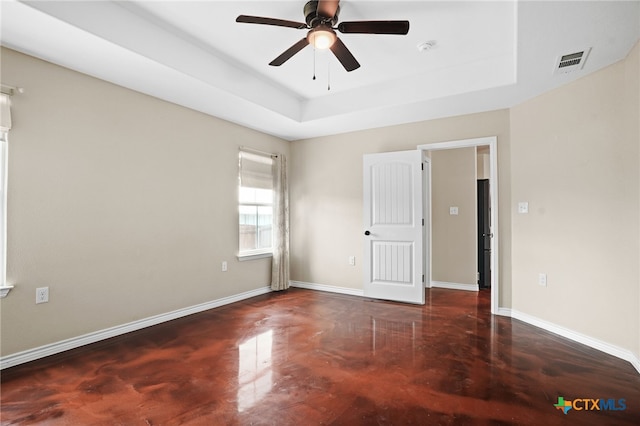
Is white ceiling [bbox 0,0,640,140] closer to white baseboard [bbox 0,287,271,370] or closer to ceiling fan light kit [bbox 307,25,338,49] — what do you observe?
ceiling fan light kit [bbox 307,25,338,49]

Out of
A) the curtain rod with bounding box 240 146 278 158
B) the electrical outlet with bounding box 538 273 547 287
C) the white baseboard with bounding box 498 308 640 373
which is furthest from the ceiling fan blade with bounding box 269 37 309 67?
the white baseboard with bounding box 498 308 640 373

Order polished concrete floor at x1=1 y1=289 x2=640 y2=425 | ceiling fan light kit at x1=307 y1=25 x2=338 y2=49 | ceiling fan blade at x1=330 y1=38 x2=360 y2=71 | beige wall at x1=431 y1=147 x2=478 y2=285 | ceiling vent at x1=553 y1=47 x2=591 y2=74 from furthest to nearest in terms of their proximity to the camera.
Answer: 1. beige wall at x1=431 y1=147 x2=478 y2=285
2. ceiling vent at x1=553 y1=47 x2=591 y2=74
3. ceiling fan blade at x1=330 y1=38 x2=360 y2=71
4. ceiling fan light kit at x1=307 y1=25 x2=338 y2=49
5. polished concrete floor at x1=1 y1=289 x2=640 y2=425

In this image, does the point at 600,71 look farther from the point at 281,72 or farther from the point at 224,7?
the point at 224,7

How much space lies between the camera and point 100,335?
3086 mm

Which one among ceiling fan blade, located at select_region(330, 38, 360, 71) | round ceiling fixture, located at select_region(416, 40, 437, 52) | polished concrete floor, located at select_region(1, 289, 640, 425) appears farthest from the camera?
round ceiling fixture, located at select_region(416, 40, 437, 52)

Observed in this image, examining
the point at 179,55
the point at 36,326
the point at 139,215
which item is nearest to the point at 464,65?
the point at 179,55

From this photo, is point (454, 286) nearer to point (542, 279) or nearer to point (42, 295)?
point (542, 279)

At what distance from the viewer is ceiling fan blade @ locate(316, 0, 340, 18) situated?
2158 mm

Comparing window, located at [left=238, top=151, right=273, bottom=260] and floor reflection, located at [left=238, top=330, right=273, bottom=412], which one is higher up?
window, located at [left=238, top=151, right=273, bottom=260]

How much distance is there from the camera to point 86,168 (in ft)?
9.87

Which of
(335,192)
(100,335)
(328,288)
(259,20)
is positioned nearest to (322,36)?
(259,20)

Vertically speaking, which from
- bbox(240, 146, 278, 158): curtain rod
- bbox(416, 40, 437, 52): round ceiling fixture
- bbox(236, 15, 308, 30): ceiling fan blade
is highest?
bbox(416, 40, 437, 52): round ceiling fixture

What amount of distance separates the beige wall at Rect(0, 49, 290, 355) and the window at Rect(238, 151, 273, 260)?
331mm

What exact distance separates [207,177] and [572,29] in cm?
382
